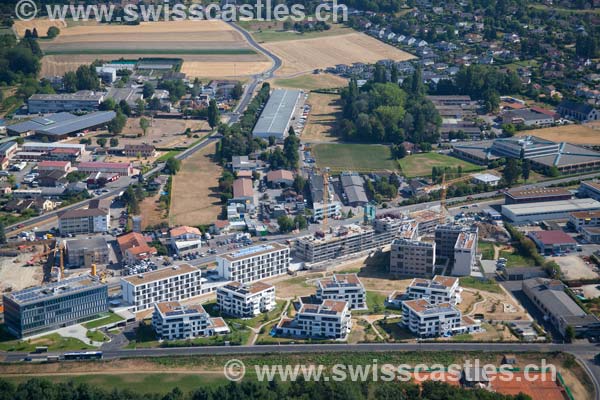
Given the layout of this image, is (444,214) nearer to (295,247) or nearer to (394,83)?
(295,247)

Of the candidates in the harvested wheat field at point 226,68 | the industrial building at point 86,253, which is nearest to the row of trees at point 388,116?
the harvested wheat field at point 226,68

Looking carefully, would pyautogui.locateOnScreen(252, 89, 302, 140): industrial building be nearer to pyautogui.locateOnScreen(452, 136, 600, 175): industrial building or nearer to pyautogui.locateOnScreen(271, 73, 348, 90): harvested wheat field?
pyautogui.locateOnScreen(271, 73, 348, 90): harvested wheat field

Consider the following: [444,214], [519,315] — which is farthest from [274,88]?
[519,315]

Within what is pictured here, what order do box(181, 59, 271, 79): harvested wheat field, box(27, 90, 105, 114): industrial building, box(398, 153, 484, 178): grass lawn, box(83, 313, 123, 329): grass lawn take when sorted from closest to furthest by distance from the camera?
box(83, 313, 123, 329): grass lawn
box(398, 153, 484, 178): grass lawn
box(27, 90, 105, 114): industrial building
box(181, 59, 271, 79): harvested wheat field

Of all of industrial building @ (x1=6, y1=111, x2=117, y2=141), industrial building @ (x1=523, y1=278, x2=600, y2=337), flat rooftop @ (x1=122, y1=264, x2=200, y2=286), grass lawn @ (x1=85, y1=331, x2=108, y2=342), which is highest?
industrial building @ (x1=6, y1=111, x2=117, y2=141)

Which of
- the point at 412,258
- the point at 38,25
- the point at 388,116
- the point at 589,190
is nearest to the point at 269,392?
the point at 412,258

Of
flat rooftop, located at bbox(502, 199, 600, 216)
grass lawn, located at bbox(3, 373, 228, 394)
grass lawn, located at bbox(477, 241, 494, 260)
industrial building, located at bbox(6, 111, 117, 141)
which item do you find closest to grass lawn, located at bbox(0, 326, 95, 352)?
grass lawn, located at bbox(3, 373, 228, 394)

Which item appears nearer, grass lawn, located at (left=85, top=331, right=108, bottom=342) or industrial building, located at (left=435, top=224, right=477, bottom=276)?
grass lawn, located at (left=85, top=331, right=108, bottom=342)
